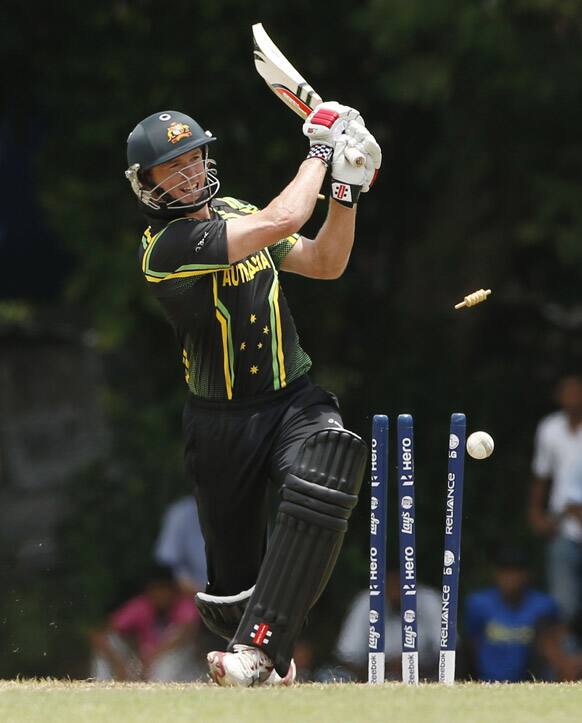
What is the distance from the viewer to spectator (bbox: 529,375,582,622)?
24.9 feet

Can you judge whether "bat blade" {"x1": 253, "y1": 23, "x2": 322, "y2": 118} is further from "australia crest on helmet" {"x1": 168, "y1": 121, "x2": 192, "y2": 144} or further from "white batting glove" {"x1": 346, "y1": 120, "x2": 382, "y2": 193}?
"australia crest on helmet" {"x1": 168, "y1": 121, "x2": 192, "y2": 144}

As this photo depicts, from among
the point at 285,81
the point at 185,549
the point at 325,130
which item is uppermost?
the point at 285,81

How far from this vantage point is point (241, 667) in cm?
449

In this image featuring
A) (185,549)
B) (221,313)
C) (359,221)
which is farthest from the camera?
(359,221)

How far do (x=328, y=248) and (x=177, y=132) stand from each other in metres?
0.61

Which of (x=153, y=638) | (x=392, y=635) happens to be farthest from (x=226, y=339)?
(x=153, y=638)

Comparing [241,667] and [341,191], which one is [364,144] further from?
[241,667]

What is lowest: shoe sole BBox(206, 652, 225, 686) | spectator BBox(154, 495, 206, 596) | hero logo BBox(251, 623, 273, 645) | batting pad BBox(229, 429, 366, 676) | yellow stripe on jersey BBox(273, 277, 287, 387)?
spectator BBox(154, 495, 206, 596)

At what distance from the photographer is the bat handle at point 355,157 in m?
4.80

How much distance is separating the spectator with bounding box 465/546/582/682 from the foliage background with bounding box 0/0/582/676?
838 mm

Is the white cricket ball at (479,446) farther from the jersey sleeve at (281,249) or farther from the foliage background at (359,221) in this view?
the foliage background at (359,221)

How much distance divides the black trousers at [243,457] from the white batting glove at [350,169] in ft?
1.93

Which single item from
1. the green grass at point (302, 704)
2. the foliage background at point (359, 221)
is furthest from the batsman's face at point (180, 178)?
the foliage background at point (359, 221)

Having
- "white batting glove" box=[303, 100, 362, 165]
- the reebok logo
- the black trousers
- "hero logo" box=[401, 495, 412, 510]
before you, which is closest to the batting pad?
the black trousers
